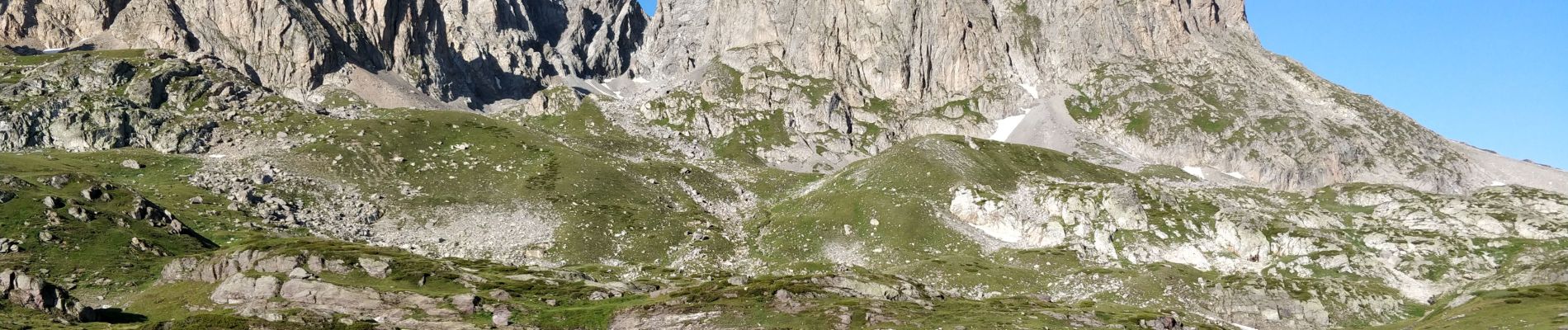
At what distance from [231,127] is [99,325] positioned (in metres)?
131

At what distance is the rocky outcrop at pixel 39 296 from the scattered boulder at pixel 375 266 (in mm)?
24750

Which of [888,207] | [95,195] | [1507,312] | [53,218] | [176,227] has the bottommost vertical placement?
[176,227]

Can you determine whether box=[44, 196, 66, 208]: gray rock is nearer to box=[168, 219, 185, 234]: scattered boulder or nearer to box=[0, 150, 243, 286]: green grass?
box=[0, 150, 243, 286]: green grass

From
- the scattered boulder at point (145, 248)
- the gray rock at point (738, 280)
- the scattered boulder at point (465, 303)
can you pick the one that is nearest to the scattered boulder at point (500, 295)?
the scattered boulder at point (465, 303)

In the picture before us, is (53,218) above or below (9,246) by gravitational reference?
above

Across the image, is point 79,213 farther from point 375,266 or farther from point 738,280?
point 738,280

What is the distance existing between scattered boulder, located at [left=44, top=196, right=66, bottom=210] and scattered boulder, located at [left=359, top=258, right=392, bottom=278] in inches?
1654

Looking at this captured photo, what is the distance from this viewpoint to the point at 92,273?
9106 cm

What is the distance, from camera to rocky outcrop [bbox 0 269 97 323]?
68562mm

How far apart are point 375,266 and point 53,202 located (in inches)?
1774

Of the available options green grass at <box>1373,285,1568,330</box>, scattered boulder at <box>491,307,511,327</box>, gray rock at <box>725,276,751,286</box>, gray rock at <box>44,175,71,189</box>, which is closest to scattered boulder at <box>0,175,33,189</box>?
gray rock at <box>44,175,71,189</box>

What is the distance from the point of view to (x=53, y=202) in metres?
106

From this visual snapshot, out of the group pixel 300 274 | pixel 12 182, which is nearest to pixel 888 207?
pixel 300 274

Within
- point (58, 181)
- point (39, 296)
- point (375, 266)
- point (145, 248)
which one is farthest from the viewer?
point (58, 181)
